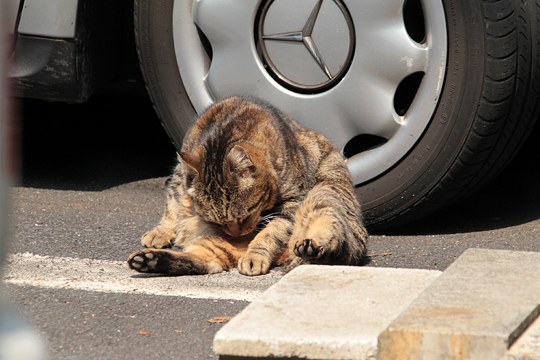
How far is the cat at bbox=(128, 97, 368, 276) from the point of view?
163 inches

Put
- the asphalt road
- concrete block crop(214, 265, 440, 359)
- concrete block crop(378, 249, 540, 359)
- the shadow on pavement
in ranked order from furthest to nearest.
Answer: the shadow on pavement → the asphalt road → concrete block crop(214, 265, 440, 359) → concrete block crop(378, 249, 540, 359)

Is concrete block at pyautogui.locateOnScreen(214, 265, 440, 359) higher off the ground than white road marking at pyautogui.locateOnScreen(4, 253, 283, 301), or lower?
higher

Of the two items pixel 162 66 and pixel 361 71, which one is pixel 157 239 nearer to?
pixel 162 66

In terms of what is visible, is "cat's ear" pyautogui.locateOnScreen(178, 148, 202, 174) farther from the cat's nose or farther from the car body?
the car body

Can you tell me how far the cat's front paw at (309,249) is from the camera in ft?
13.2

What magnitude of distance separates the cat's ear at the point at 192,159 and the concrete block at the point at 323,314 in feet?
3.95

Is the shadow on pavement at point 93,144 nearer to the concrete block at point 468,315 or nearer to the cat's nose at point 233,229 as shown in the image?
the cat's nose at point 233,229

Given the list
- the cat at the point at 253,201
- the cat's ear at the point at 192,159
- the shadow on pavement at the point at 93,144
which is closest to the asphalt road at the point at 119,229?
the shadow on pavement at the point at 93,144

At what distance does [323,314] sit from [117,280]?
1323mm

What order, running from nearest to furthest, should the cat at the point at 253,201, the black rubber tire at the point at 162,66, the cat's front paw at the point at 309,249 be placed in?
the cat's front paw at the point at 309,249 < the cat at the point at 253,201 < the black rubber tire at the point at 162,66

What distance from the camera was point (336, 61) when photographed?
4.54 m

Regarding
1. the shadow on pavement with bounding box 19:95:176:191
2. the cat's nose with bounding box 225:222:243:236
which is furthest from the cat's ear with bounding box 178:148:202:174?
the shadow on pavement with bounding box 19:95:176:191

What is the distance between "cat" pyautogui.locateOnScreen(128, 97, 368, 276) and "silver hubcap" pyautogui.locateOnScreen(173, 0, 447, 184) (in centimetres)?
12

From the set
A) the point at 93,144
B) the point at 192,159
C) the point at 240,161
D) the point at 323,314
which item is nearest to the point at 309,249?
the point at 240,161
